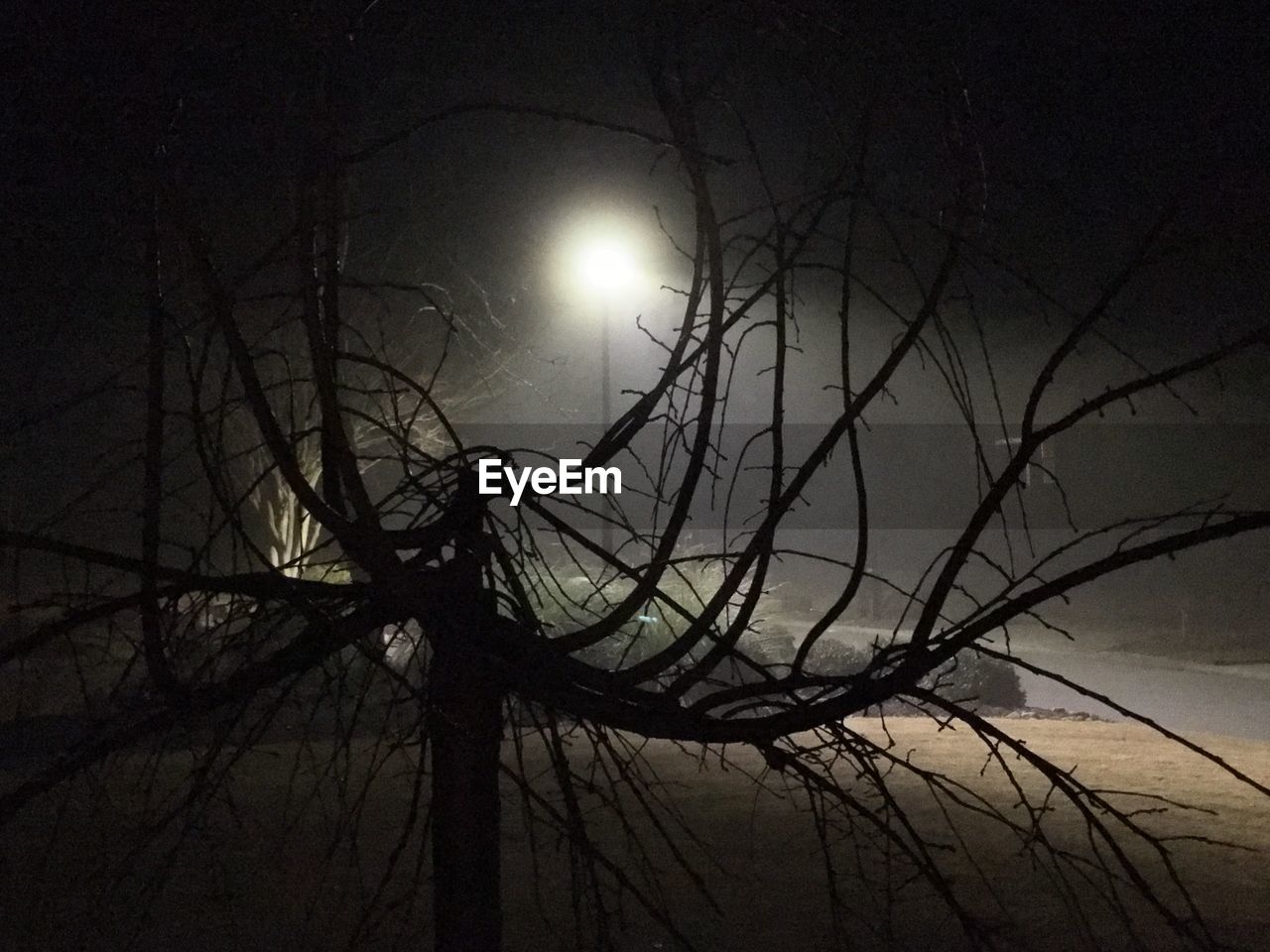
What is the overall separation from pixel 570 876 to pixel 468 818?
8.88ft

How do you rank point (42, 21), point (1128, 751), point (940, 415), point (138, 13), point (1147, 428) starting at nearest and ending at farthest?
point (138, 13) → point (42, 21) → point (1128, 751) → point (1147, 428) → point (940, 415)

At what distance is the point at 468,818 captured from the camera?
2.85m

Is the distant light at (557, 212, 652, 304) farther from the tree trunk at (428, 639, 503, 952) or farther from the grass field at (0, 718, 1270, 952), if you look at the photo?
the tree trunk at (428, 639, 503, 952)

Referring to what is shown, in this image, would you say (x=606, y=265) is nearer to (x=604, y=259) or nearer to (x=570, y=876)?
(x=604, y=259)

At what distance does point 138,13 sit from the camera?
2.90 metres

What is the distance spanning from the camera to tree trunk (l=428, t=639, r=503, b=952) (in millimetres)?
2811

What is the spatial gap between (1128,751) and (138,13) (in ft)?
28.8

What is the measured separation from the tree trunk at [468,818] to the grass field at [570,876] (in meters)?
0.23

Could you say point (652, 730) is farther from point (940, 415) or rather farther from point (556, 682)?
point (940, 415)

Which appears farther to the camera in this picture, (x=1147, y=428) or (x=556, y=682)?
(x=1147, y=428)

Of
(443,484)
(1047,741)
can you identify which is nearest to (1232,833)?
(1047,741)

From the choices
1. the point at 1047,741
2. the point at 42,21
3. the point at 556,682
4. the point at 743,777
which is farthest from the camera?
the point at 1047,741


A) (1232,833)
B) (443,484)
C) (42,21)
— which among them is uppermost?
(42,21)

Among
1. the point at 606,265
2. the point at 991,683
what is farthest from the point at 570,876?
the point at 991,683
